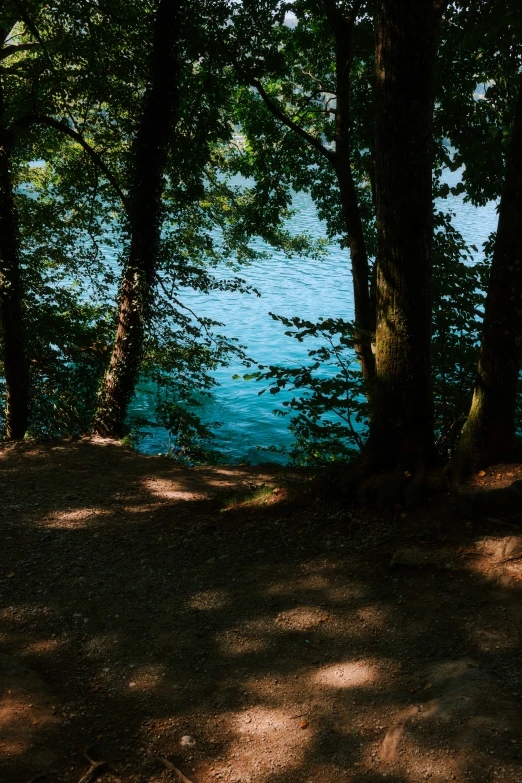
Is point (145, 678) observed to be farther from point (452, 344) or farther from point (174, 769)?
point (452, 344)

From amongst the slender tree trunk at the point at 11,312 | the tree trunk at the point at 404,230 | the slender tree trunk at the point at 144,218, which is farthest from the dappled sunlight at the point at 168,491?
the slender tree trunk at the point at 11,312

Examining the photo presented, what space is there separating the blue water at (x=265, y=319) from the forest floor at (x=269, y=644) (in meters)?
7.37

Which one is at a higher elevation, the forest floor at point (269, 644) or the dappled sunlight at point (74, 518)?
the dappled sunlight at point (74, 518)

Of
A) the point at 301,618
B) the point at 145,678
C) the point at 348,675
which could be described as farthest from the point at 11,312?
the point at 348,675

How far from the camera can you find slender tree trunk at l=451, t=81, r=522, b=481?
411cm

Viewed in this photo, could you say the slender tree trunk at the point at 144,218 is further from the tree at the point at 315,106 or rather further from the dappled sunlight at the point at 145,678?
the dappled sunlight at the point at 145,678

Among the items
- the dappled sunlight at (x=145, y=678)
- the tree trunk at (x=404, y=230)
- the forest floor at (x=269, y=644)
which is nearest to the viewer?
the forest floor at (x=269, y=644)

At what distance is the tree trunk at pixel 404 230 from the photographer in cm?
421

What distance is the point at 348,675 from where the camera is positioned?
339cm

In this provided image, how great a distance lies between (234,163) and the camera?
13789mm

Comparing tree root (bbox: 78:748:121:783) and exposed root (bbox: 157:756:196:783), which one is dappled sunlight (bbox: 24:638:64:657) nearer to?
tree root (bbox: 78:748:121:783)

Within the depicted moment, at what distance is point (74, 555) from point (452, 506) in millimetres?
3312

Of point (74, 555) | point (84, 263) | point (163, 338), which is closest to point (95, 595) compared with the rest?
point (74, 555)

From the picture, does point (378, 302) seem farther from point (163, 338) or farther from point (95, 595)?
point (163, 338)
